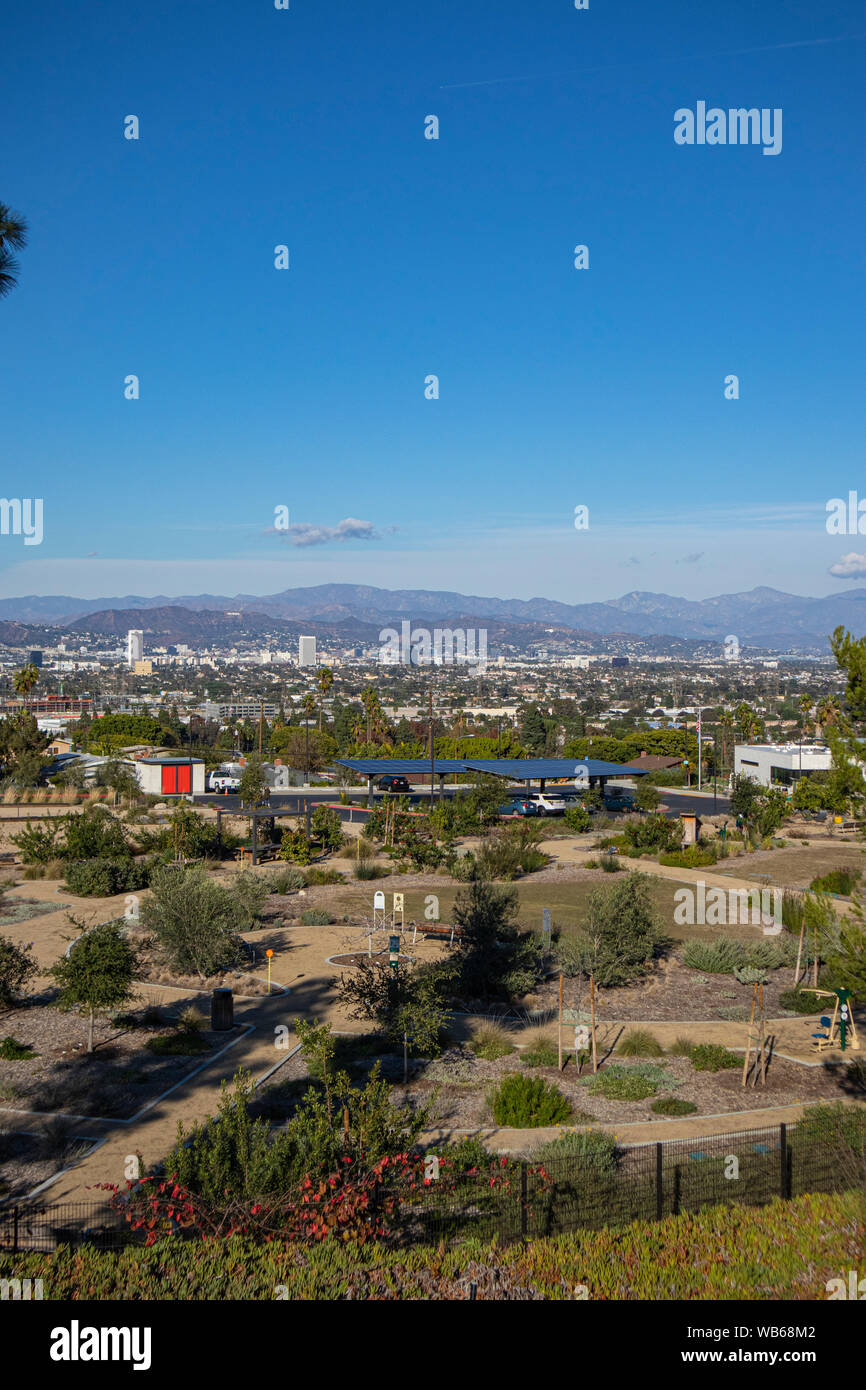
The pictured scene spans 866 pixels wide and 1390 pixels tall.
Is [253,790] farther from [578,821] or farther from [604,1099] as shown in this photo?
[604,1099]

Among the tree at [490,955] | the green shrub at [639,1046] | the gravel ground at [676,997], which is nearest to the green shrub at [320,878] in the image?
the tree at [490,955]

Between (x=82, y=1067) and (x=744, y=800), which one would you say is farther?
(x=744, y=800)

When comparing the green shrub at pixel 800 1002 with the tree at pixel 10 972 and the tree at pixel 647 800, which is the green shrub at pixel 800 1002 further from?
the tree at pixel 647 800

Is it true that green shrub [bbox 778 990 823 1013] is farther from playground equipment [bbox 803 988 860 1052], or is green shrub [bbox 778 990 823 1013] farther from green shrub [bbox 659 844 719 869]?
green shrub [bbox 659 844 719 869]

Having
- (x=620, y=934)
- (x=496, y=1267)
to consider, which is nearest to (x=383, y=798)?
(x=620, y=934)
